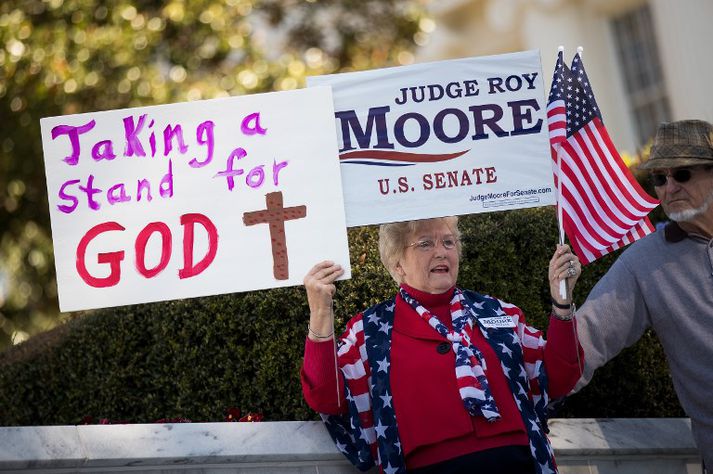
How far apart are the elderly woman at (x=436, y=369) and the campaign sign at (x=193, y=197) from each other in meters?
0.25

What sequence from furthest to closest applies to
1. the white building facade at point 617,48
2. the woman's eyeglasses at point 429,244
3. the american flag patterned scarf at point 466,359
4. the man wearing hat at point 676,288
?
the white building facade at point 617,48 → the man wearing hat at point 676,288 → the woman's eyeglasses at point 429,244 → the american flag patterned scarf at point 466,359

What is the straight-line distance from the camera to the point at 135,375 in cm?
593

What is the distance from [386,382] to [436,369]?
0.67 feet

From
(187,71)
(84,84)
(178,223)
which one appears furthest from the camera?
(187,71)

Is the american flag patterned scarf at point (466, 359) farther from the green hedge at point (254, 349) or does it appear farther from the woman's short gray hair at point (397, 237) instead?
the green hedge at point (254, 349)

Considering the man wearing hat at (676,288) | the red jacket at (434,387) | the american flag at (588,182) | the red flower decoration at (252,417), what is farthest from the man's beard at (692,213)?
the red flower decoration at (252,417)

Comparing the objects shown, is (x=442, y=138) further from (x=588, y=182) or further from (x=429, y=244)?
(x=588, y=182)

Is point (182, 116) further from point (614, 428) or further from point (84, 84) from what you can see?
point (84, 84)

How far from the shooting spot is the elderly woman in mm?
4281

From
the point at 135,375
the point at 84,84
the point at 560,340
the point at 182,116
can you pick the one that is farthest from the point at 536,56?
the point at 84,84

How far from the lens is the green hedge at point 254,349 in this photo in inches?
222

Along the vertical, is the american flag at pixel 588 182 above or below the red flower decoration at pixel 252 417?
above

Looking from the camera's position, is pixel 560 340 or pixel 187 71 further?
pixel 187 71

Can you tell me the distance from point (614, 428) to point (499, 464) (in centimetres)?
133
